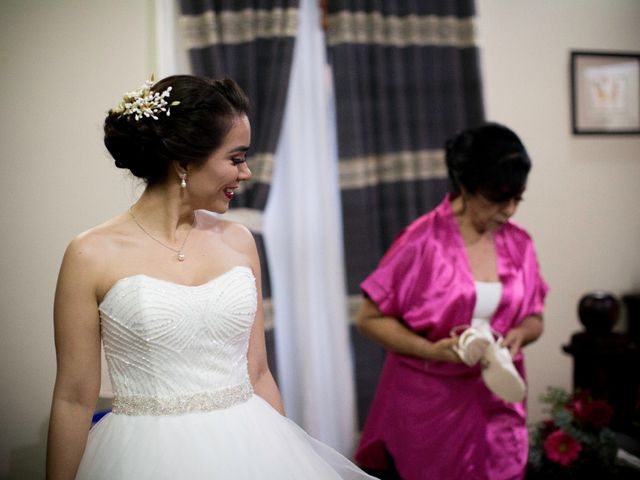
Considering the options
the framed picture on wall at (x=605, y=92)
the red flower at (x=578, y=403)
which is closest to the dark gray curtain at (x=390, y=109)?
the framed picture on wall at (x=605, y=92)

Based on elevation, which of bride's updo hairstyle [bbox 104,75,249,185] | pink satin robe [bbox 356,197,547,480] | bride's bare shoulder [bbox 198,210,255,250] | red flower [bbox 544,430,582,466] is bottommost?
red flower [bbox 544,430,582,466]

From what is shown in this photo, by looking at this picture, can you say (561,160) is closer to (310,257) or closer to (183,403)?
(310,257)

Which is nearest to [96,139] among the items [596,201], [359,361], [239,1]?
[239,1]

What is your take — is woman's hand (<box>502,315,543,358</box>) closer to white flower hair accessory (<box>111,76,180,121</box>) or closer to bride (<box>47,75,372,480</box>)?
bride (<box>47,75,372,480</box>)

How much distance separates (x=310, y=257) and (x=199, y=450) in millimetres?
1798

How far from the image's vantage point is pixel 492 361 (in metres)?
1.89

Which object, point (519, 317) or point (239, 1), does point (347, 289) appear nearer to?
point (519, 317)

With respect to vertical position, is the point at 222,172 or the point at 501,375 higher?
the point at 222,172

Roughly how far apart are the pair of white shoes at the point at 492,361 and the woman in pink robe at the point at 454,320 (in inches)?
2.0

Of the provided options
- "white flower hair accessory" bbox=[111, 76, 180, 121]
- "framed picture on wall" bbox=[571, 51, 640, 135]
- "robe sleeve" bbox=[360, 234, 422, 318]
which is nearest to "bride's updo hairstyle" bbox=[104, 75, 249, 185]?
"white flower hair accessory" bbox=[111, 76, 180, 121]

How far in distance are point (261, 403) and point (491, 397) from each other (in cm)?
86

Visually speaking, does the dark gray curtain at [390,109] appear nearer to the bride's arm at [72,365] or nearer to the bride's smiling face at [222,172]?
the bride's smiling face at [222,172]

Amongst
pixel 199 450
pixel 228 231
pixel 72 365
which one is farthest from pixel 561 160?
pixel 72 365

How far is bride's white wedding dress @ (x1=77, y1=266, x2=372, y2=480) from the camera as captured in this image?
1342 mm
